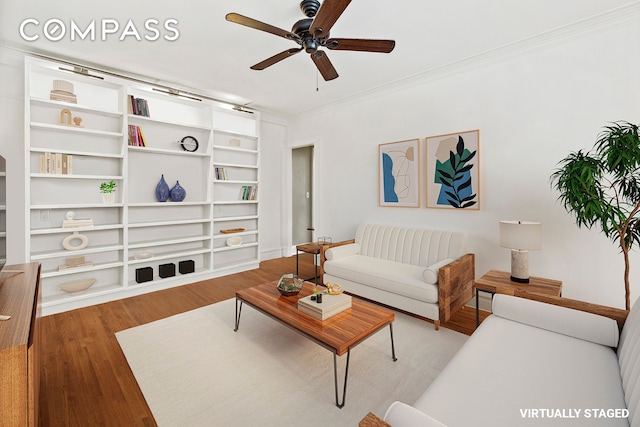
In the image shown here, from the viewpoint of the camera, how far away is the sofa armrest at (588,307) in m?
1.56

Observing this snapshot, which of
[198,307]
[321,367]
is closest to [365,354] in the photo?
[321,367]

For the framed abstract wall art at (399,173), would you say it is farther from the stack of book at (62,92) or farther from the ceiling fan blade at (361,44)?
the stack of book at (62,92)

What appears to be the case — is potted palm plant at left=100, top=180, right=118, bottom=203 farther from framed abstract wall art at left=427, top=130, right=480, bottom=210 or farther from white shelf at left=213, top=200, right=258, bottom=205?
framed abstract wall art at left=427, top=130, right=480, bottom=210

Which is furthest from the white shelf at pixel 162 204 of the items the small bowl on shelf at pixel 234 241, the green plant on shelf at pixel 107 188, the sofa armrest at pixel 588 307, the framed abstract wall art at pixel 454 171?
the sofa armrest at pixel 588 307

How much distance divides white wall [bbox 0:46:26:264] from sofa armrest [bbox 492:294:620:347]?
183 inches

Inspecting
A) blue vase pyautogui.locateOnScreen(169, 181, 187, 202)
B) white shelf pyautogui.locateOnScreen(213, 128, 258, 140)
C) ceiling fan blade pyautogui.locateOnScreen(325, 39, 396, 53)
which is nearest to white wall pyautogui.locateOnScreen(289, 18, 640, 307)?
ceiling fan blade pyautogui.locateOnScreen(325, 39, 396, 53)

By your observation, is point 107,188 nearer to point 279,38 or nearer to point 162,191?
point 162,191

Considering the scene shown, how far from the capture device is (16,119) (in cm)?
306

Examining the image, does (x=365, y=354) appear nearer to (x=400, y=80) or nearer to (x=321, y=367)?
(x=321, y=367)

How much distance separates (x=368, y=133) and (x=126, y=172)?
329 centimetres

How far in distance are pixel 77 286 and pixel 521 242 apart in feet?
14.9

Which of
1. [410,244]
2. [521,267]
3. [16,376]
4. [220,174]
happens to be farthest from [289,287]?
[220,174]

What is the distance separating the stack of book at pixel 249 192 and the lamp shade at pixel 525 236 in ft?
12.3

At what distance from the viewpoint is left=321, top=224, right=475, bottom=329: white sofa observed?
2654 mm
